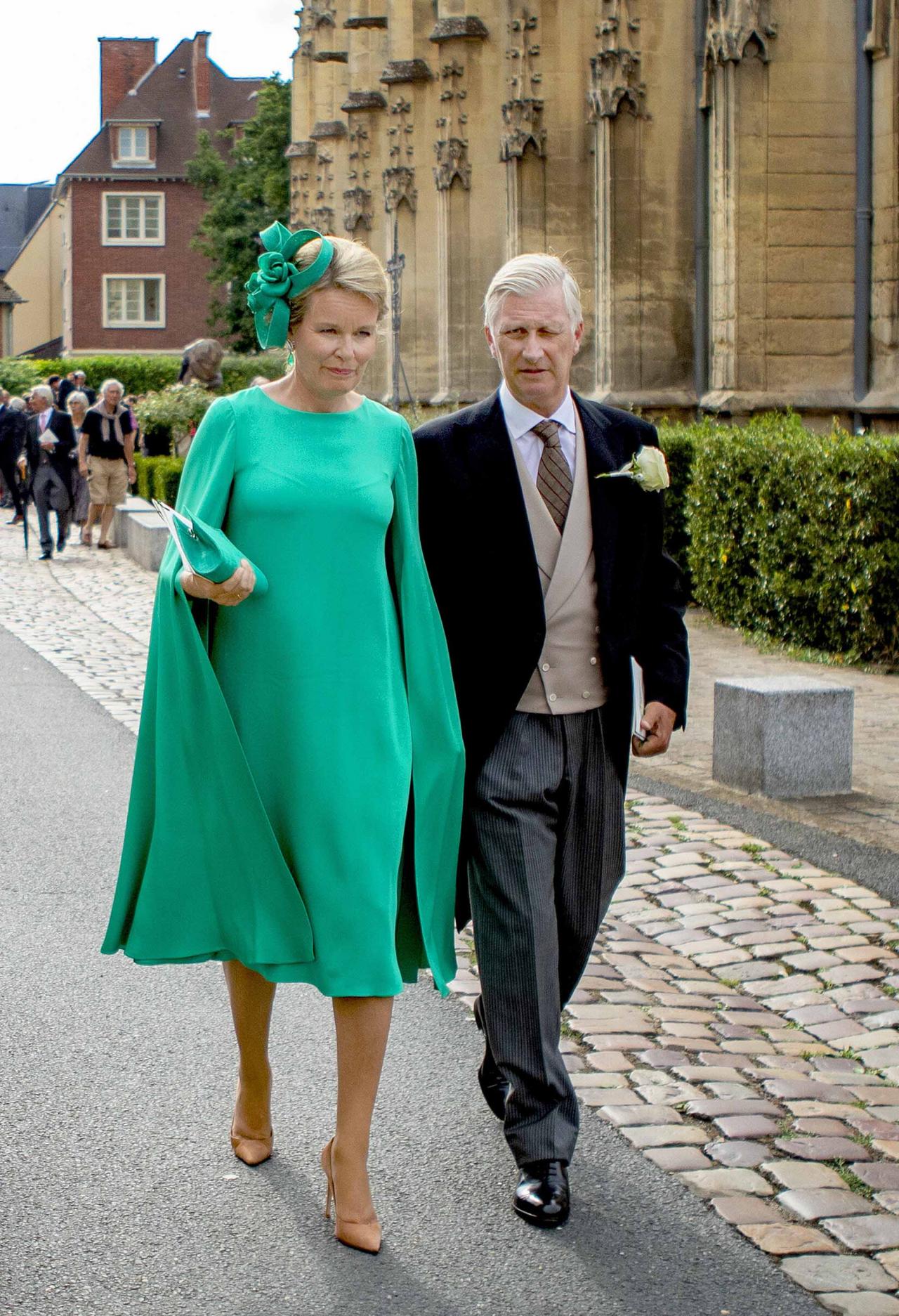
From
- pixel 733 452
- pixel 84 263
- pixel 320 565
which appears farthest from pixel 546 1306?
pixel 84 263

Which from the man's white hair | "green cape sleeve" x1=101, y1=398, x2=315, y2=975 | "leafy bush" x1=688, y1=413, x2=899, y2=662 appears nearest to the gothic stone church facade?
"leafy bush" x1=688, y1=413, x2=899, y2=662

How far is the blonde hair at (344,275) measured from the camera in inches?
141

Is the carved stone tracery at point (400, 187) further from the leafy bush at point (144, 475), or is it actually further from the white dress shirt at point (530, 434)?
the white dress shirt at point (530, 434)

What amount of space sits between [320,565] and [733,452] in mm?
9985

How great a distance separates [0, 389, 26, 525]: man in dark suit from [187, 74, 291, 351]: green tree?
104 feet

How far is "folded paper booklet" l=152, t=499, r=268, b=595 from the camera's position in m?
3.43

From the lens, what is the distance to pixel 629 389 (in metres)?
20.3

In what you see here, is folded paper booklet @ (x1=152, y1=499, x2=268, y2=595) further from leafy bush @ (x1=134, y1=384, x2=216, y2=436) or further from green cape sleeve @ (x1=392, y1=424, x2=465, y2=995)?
leafy bush @ (x1=134, y1=384, x2=216, y2=436)

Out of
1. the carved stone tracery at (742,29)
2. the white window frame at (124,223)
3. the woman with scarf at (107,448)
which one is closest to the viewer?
the carved stone tracery at (742,29)

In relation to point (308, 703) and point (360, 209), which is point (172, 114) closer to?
point (360, 209)

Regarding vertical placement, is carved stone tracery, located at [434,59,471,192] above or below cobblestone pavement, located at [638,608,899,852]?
above

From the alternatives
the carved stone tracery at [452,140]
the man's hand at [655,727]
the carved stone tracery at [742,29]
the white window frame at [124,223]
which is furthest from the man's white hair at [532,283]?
the white window frame at [124,223]

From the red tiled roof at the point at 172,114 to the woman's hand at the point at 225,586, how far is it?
74.4m

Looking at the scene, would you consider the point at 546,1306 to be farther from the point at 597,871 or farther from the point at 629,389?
the point at 629,389
